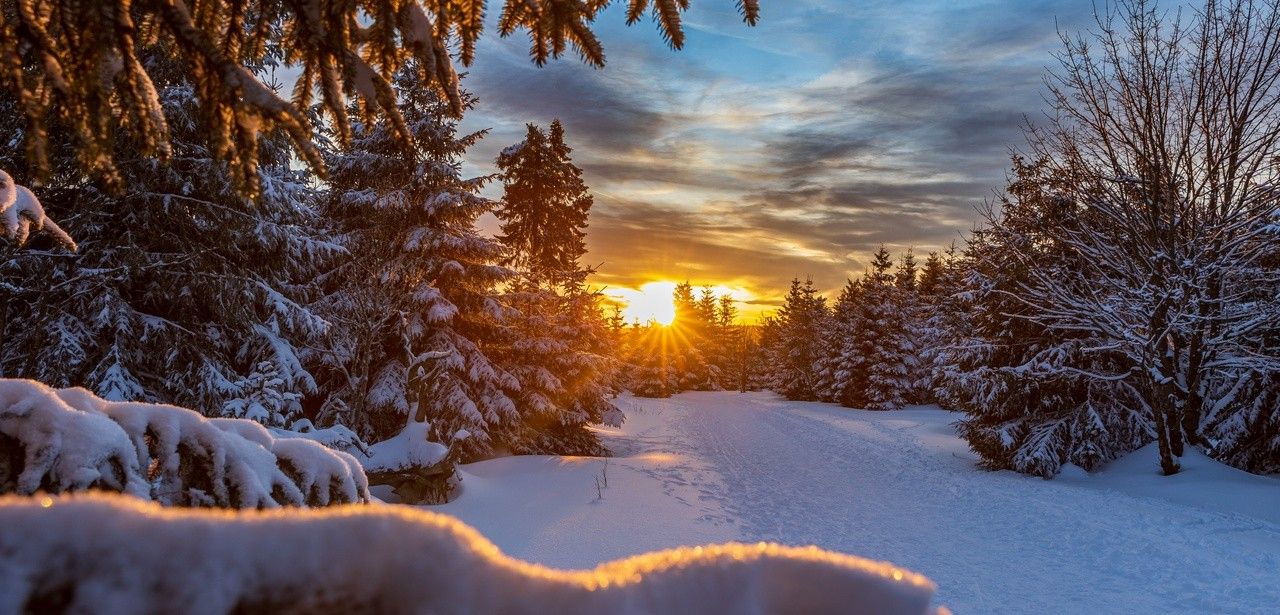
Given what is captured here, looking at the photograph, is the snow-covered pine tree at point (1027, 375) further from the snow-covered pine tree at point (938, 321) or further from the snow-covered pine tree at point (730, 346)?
the snow-covered pine tree at point (730, 346)

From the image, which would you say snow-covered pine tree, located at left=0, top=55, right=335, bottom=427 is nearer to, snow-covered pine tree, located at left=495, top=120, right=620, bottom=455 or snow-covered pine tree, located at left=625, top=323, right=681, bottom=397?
snow-covered pine tree, located at left=495, top=120, right=620, bottom=455

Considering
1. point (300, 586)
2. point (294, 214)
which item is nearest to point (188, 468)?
point (300, 586)

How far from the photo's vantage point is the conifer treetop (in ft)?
6.26

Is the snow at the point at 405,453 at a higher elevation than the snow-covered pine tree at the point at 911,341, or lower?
lower

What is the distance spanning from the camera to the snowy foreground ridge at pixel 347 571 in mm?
633

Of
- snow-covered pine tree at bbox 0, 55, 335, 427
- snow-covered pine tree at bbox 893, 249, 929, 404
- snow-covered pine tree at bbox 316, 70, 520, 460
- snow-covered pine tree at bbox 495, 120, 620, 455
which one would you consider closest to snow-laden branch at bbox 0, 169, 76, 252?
snow-covered pine tree at bbox 0, 55, 335, 427

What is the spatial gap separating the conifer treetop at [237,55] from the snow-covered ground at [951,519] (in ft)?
23.5

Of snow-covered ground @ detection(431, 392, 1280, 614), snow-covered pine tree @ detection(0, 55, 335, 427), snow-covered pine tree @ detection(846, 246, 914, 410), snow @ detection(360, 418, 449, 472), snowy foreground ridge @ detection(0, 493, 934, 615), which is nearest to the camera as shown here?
snowy foreground ridge @ detection(0, 493, 934, 615)

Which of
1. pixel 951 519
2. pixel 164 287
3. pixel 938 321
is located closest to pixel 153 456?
pixel 164 287

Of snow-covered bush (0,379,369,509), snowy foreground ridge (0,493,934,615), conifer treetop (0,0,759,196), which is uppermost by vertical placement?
conifer treetop (0,0,759,196)

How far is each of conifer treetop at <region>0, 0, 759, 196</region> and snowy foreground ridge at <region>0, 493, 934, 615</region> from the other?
165 centimetres

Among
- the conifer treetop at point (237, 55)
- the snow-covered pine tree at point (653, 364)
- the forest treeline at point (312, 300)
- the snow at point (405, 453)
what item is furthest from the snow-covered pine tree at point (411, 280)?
the snow-covered pine tree at point (653, 364)

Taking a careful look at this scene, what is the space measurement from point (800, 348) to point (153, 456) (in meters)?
51.1

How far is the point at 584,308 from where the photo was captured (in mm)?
19719
